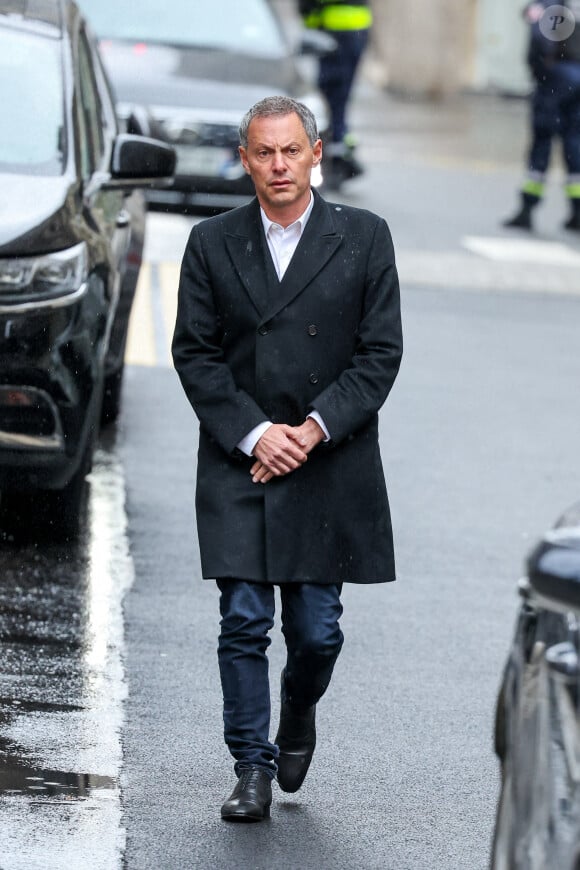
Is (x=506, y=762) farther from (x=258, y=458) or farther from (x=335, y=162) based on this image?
(x=335, y=162)

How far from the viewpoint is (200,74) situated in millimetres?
15359

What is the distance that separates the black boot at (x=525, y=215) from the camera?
1695 cm

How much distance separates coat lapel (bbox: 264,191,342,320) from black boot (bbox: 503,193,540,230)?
484 inches

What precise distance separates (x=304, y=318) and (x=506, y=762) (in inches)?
58.4

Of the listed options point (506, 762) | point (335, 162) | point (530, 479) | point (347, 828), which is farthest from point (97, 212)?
point (335, 162)

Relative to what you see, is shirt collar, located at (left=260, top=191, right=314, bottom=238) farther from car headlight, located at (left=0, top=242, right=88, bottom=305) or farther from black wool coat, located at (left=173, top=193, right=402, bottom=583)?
car headlight, located at (left=0, top=242, right=88, bottom=305)

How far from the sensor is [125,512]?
25.9ft

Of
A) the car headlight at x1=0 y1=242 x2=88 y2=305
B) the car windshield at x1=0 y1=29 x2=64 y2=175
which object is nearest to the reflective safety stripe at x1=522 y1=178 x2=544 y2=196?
the car windshield at x1=0 y1=29 x2=64 y2=175

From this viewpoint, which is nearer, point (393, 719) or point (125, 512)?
point (393, 719)

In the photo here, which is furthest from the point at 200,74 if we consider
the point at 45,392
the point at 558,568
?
the point at 558,568

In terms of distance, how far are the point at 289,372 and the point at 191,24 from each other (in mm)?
11429

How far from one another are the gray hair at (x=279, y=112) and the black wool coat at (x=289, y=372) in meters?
0.18

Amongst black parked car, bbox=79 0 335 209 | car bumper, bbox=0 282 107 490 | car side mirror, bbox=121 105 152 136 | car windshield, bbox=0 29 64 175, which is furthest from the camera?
black parked car, bbox=79 0 335 209

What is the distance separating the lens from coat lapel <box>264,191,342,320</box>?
15.8 feet
